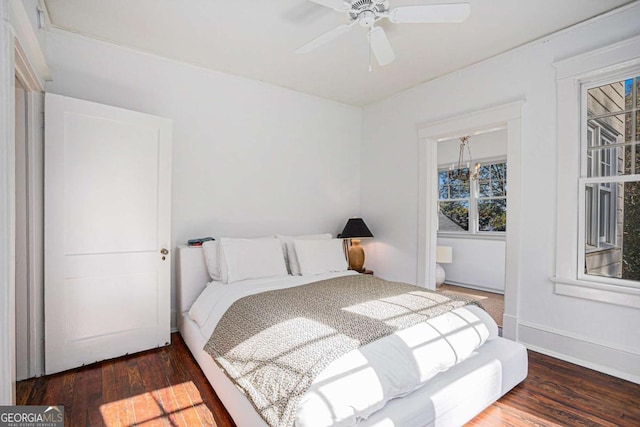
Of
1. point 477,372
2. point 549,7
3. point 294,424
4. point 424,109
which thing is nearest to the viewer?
point 294,424

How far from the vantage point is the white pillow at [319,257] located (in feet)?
10.7

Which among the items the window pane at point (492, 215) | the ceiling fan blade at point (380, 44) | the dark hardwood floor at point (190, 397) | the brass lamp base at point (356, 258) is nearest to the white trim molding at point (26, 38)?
the ceiling fan blade at point (380, 44)

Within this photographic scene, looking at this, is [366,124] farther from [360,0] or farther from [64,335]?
[64,335]

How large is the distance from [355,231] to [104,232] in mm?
2648

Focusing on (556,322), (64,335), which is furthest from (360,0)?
(64,335)

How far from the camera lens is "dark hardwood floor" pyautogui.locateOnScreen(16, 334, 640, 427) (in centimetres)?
189

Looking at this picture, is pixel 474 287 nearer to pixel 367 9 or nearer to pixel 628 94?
pixel 628 94

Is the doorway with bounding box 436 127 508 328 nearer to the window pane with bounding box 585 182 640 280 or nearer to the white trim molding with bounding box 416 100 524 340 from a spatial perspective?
the white trim molding with bounding box 416 100 524 340

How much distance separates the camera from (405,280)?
3.99 m

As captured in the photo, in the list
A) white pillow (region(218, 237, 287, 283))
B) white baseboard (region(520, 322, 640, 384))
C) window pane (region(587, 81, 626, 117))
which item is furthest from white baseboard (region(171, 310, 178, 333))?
window pane (region(587, 81, 626, 117))

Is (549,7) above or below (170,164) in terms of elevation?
above

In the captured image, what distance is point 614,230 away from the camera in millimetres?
2553

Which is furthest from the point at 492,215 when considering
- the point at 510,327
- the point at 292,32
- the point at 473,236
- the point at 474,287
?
the point at 292,32

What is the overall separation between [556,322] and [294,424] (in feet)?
8.39
